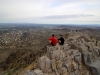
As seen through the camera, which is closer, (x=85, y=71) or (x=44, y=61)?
(x=44, y=61)

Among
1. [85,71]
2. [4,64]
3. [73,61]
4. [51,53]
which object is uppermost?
[51,53]

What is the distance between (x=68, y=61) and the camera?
52.7 ft

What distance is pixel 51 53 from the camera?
1573 centimetres

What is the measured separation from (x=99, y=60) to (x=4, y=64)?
3946 cm

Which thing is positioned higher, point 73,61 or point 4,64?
point 73,61

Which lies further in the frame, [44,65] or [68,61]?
[68,61]

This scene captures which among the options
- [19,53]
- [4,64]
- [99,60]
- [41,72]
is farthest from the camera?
[19,53]

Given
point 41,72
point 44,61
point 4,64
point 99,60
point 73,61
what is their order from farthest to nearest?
1. point 4,64
2. point 99,60
3. point 73,61
4. point 44,61
5. point 41,72

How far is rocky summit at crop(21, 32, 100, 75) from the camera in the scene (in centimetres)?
1488

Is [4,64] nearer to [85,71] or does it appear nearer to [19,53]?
[19,53]

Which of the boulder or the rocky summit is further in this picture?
the rocky summit

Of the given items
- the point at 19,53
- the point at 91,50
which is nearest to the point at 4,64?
the point at 19,53

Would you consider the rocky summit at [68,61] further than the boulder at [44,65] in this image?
Yes

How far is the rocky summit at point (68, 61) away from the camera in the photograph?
14883 millimetres
